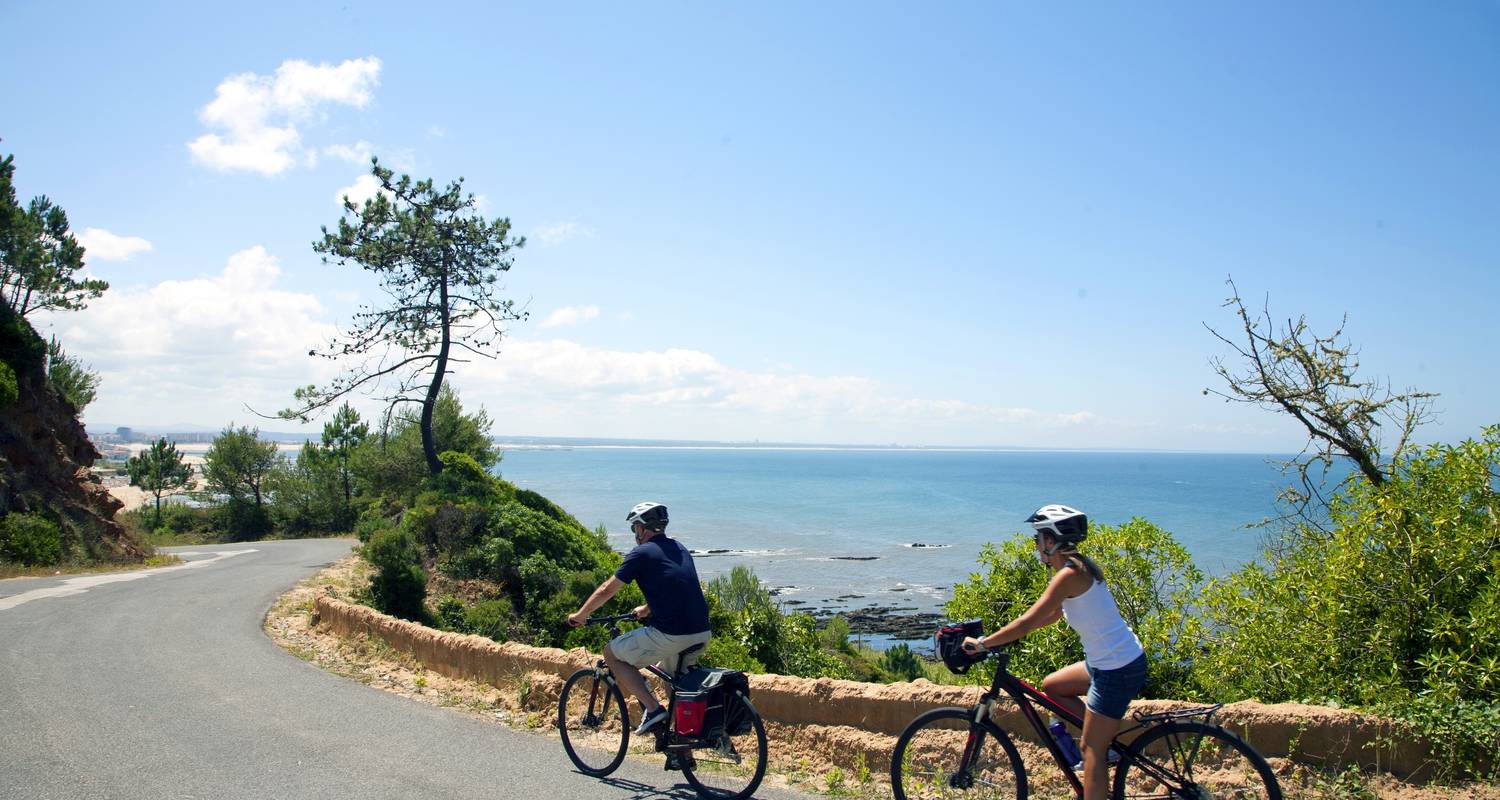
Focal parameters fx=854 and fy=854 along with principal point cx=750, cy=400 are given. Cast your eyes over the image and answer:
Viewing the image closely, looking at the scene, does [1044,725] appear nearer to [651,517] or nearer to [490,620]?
[651,517]

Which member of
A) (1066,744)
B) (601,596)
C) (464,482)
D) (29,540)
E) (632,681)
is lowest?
(29,540)

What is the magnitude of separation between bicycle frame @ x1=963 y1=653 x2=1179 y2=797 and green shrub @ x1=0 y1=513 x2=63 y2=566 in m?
22.8

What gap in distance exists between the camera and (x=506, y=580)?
18.8m

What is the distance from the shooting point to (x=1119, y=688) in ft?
14.5

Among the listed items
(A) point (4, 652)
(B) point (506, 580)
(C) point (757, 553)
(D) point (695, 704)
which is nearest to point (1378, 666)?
(D) point (695, 704)

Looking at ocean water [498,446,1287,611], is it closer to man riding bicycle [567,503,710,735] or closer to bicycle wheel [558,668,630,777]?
man riding bicycle [567,503,710,735]

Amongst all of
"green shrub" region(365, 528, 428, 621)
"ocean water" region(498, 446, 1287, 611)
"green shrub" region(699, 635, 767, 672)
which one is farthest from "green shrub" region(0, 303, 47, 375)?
"ocean water" region(498, 446, 1287, 611)

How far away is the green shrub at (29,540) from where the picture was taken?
63.1ft

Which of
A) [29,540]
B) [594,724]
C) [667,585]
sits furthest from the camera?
[29,540]

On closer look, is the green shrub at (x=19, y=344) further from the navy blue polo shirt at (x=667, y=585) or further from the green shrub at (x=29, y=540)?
the navy blue polo shirt at (x=667, y=585)

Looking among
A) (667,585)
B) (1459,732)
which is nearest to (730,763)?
(667,585)

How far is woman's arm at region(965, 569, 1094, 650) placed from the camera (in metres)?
4.49

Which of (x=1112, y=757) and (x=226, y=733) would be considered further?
(x=226, y=733)

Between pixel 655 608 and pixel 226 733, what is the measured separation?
13.3 ft
